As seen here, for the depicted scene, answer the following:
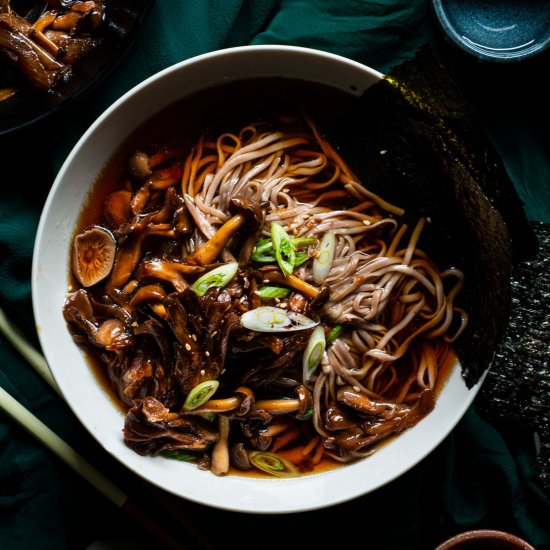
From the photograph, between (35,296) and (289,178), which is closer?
(35,296)

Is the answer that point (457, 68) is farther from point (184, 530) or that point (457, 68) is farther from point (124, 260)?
point (184, 530)

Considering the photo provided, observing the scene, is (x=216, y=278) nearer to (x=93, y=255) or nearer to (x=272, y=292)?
(x=272, y=292)

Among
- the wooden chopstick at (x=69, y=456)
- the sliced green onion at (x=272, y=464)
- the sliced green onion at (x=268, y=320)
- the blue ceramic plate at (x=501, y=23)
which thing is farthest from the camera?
the blue ceramic plate at (x=501, y=23)

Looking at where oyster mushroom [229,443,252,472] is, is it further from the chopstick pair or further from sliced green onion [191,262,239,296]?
sliced green onion [191,262,239,296]

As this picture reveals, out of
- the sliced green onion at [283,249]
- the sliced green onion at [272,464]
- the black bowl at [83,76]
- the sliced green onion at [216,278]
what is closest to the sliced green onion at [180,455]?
the sliced green onion at [272,464]

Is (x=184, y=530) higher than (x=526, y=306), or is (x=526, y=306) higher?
(x=526, y=306)

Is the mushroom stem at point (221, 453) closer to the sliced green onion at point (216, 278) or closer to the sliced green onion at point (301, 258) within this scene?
the sliced green onion at point (216, 278)

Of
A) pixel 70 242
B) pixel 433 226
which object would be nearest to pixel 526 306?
pixel 433 226
